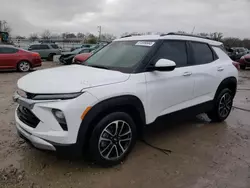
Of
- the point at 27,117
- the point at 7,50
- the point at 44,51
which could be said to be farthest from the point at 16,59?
the point at 27,117

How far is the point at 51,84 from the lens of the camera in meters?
2.66

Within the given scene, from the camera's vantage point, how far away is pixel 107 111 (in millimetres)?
2840

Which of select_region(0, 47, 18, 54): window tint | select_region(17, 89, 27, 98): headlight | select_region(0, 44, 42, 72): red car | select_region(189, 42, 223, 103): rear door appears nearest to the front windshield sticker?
select_region(189, 42, 223, 103): rear door

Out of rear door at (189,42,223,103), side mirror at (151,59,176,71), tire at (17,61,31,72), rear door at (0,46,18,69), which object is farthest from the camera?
tire at (17,61,31,72)

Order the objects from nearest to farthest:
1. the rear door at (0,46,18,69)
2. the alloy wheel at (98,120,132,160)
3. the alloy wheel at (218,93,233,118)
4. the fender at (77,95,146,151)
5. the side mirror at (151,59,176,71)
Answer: the fender at (77,95,146,151) → the alloy wheel at (98,120,132,160) → the side mirror at (151,59,176,71) → the alloy wheel at (218,93,233,118) → the rear door at (0,46,18,69)

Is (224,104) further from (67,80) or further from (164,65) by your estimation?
(67,80)

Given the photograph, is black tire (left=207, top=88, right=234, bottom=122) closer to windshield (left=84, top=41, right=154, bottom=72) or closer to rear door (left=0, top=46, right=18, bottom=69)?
windshield (left=84, top=41, right=154, bottom=72)

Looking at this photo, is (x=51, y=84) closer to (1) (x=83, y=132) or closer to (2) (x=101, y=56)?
(1) (x=83, y=132)

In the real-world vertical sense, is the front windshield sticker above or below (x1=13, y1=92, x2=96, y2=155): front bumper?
above

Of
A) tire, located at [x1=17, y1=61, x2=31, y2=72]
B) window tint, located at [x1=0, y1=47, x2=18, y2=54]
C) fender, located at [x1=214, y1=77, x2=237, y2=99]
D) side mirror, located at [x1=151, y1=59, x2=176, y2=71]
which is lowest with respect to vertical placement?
tire, located at [x1=17, y1=61, x2=31, y2=72]

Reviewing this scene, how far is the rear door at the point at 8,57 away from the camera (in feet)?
38.4

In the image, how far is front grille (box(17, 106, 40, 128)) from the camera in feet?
8.68

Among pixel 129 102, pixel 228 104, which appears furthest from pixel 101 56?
pixel 228 104

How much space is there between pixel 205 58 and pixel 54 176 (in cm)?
320
